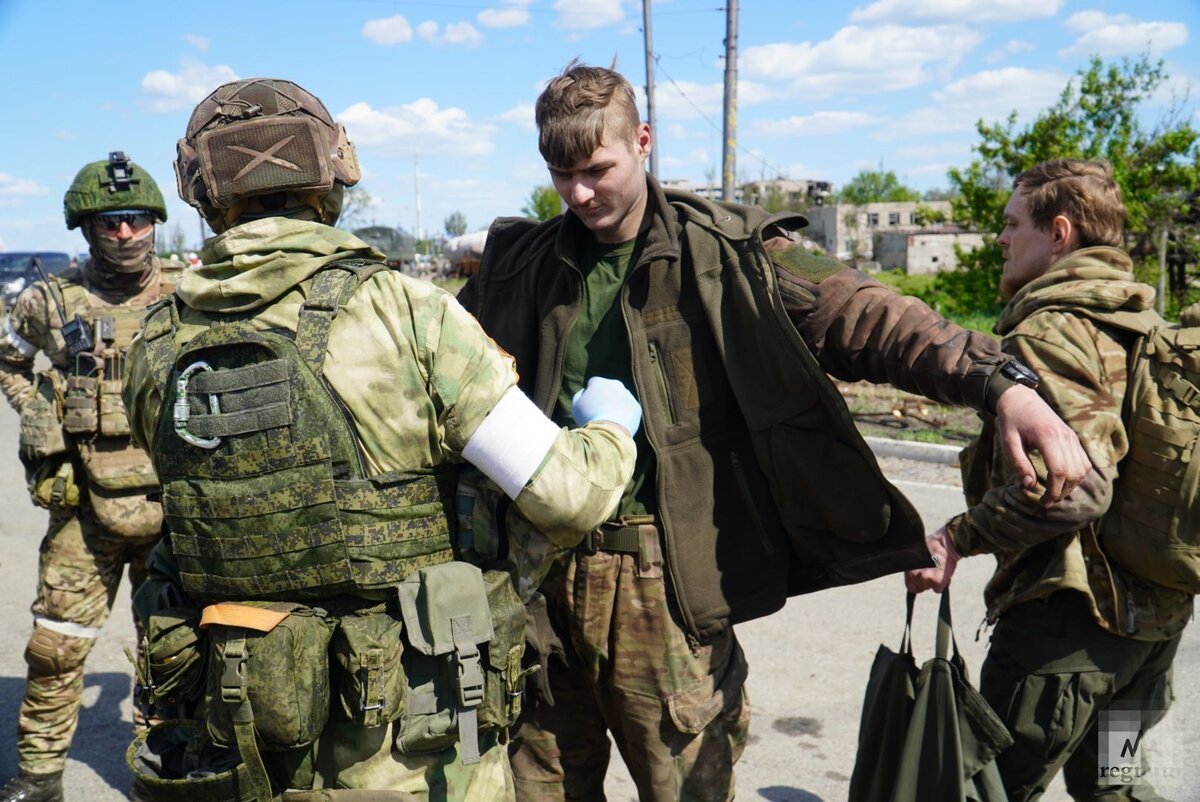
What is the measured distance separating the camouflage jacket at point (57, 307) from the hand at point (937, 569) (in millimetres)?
3147

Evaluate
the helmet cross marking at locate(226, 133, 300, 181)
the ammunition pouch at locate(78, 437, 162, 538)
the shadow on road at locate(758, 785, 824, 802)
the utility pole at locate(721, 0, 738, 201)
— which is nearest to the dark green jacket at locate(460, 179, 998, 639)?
the helmet cross marking at locate(226, 133, 300, 181)

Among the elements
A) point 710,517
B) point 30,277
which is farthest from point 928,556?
point 30,277

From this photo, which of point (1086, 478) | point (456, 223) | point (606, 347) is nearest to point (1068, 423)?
point (1086, 478)

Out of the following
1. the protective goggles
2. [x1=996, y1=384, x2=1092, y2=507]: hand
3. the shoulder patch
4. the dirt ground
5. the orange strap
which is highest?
the protective goggles

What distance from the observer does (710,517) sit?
9.25 ft

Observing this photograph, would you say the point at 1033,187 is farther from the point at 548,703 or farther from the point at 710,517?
the point at 548,703

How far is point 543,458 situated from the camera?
Answer: 2.19m

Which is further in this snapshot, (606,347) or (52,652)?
(52,652)

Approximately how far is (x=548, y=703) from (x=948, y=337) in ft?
4.61

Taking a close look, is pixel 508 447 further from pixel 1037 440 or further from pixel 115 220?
pixel 115 220

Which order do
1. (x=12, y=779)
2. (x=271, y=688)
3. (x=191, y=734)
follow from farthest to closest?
(x=12, y=779)
(x=191, y=734)
(x=271, y=688)

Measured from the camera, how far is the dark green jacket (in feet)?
8.77

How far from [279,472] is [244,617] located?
307 mm

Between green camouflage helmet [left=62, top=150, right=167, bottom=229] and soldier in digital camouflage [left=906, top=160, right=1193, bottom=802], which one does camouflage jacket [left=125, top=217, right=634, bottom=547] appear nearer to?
soldier in digital camouflage [left=906, top=160, right=1193, bottom=802]
